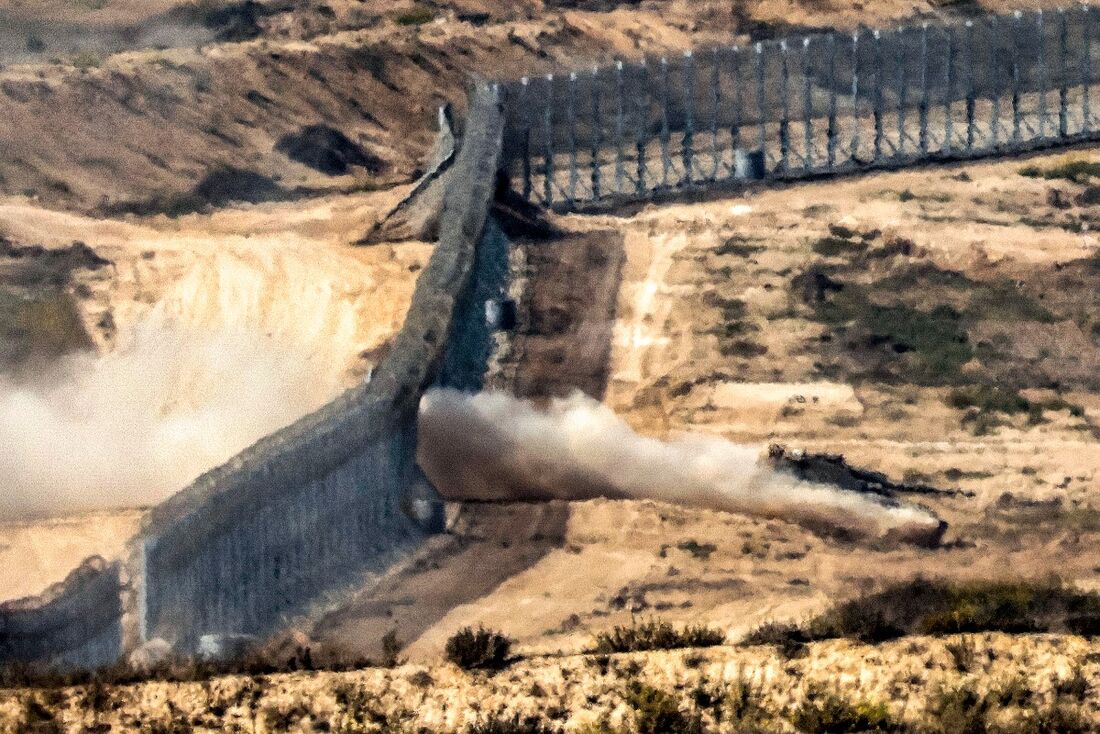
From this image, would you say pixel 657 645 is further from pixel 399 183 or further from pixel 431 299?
pixel 399 183

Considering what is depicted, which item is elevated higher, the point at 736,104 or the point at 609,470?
the point at 609,470

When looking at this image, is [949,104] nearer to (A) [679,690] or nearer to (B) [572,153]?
(B) [572,153]

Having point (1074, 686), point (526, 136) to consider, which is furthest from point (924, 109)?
point (1074, 686)

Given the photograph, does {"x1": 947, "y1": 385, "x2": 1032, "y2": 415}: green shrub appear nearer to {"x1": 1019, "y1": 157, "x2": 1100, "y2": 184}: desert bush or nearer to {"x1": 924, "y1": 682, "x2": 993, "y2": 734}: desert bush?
{"x1": 1019, "y1": 157, "x2": 1100, "y2": 184}: desert bush

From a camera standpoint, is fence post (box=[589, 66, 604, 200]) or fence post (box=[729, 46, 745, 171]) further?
fence post (box=[729, 46, 745, 171])

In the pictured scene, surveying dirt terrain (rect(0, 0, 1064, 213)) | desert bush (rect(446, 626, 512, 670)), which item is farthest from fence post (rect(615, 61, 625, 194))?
desert bush (rect(446, 626, 512, 670))

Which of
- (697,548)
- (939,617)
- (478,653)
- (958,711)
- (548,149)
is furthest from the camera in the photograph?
(548,149)

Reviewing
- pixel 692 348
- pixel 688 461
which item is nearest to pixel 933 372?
pixel 692 348
